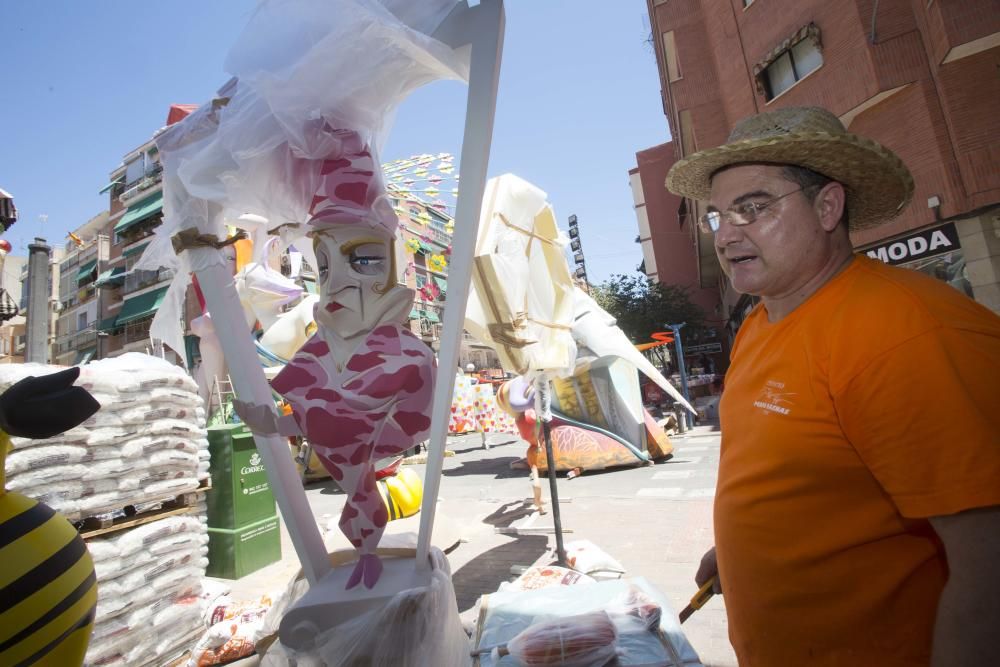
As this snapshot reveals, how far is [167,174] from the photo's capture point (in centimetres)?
187

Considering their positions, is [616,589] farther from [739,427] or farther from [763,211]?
[763,211]

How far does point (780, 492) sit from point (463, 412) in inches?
486

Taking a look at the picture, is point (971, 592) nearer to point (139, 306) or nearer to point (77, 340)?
point (139, 306)

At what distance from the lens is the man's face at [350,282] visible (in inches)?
69.7

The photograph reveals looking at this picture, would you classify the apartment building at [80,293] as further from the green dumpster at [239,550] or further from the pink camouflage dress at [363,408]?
the pink camouflage dress at [363,408]

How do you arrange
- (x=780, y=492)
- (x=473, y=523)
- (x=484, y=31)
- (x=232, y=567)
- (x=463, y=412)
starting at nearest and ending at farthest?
(x=780, y=492)
(x=484, y=31)
(x=232, y=567)
(x=473, y=523)
(x=463, y=412)

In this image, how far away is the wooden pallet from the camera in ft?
9.23

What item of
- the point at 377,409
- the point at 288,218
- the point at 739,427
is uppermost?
the point at 288,218

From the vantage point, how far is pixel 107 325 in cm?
2306

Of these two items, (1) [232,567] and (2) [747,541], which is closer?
(2) [747,541]

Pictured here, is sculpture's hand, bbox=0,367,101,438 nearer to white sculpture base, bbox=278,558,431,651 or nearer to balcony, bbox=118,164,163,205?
white sculpture base, bbox=278,558,431,651

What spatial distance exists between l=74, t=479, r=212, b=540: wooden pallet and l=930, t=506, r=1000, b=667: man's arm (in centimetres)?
368

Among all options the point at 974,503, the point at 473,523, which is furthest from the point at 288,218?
the point at 473,523

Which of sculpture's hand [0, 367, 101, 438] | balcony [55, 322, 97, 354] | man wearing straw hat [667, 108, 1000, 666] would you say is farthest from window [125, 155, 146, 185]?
man wearing straw hat [667, 108, 1000, 666]
